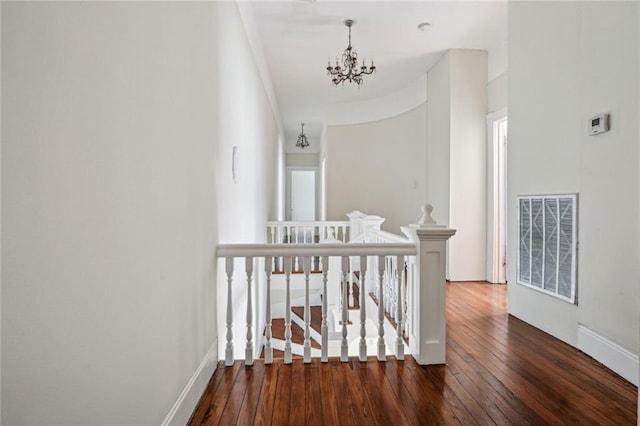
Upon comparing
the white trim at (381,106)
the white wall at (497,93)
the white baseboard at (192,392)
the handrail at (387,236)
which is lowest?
the white baseboard at (192,392)

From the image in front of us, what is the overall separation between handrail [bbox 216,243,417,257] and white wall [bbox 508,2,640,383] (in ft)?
3.96

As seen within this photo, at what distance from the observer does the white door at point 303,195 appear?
11.0 m

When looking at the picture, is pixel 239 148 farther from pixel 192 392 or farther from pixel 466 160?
pixel 466 160

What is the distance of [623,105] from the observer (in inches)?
76.3

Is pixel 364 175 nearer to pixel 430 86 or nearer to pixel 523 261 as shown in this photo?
pixel 430 86

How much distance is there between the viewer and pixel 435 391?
1774 millimetres

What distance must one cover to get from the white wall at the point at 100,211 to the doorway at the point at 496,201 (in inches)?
155

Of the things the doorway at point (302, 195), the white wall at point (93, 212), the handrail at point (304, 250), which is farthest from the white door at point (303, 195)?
the white wall at point (93, 212)

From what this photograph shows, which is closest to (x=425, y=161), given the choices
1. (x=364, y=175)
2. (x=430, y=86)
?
(x=430, y=86)

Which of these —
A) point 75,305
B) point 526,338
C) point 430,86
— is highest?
point 430,86

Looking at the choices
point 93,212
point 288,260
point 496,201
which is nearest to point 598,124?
point 288,260

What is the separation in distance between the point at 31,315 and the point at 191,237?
937mm

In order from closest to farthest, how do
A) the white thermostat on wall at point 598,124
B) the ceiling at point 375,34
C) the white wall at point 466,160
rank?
the white thermostat on wall at point 598,124 → the ceiling at point 375,34 → the white wall at point 466,160

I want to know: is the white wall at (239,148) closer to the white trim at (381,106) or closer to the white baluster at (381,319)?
the white baluster at (381,319)
